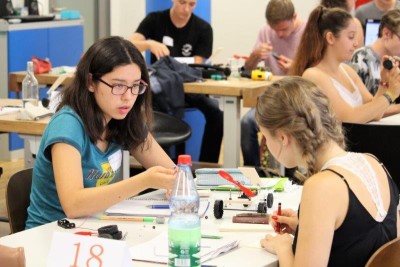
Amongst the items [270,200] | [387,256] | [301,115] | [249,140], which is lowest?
[249,140]

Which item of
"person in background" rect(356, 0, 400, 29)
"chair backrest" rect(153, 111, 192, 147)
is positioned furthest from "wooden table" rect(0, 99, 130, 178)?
"person in background" rect(356, 0, 400, 29)

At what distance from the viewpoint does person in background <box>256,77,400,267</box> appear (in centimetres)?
234

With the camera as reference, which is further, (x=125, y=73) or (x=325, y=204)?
(x=125, y=73)

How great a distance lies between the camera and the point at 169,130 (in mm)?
5492

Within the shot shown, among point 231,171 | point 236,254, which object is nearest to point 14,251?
point 236,254

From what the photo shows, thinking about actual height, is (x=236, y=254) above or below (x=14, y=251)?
below

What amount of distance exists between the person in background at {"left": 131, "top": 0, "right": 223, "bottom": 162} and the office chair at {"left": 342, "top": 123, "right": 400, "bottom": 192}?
7.73 ft

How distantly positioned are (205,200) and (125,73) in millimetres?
→ 551

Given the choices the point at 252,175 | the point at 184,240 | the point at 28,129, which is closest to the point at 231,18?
the point at 28,129

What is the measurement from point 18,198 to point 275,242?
107 centimetres

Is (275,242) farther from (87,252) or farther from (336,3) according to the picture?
(336,3)

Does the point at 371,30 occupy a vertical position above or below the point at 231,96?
above

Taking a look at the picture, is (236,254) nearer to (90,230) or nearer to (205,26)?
(90,230)

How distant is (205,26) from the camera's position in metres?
6.88
